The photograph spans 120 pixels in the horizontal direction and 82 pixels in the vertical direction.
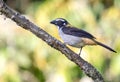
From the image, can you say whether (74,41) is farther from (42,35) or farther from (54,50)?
(54,50)

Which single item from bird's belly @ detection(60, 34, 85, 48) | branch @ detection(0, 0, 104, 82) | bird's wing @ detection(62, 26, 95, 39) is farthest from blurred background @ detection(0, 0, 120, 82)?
branch @ detection(0, 0, 104, 82)

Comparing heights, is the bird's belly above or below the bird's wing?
below

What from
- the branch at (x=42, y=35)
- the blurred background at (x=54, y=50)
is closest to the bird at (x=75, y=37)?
the branch at (x=42, y=35)

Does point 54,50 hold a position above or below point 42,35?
above

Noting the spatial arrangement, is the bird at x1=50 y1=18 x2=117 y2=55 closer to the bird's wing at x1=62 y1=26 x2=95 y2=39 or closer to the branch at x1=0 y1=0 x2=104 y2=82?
the bird's wing at x1=62 y1=26 x2=95 y2=39

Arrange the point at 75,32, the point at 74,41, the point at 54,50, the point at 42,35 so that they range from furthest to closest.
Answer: the point at 54,50, the point at 75,32, the point at 74,41, the point at 42,35

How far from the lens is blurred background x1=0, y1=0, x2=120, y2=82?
185 inches

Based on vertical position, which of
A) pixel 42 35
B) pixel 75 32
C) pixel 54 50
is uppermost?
pixel 54 50

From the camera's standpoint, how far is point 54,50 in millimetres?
4859

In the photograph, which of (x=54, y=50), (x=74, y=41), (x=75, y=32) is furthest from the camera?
(x=54, y=50)

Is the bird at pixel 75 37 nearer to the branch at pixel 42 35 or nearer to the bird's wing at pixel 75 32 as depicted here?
the bird's wing at pixel 75 32

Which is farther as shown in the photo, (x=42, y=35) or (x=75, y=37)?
(x=75, y=37)

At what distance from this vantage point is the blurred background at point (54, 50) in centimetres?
471

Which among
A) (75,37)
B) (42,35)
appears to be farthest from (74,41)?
(42,35)
